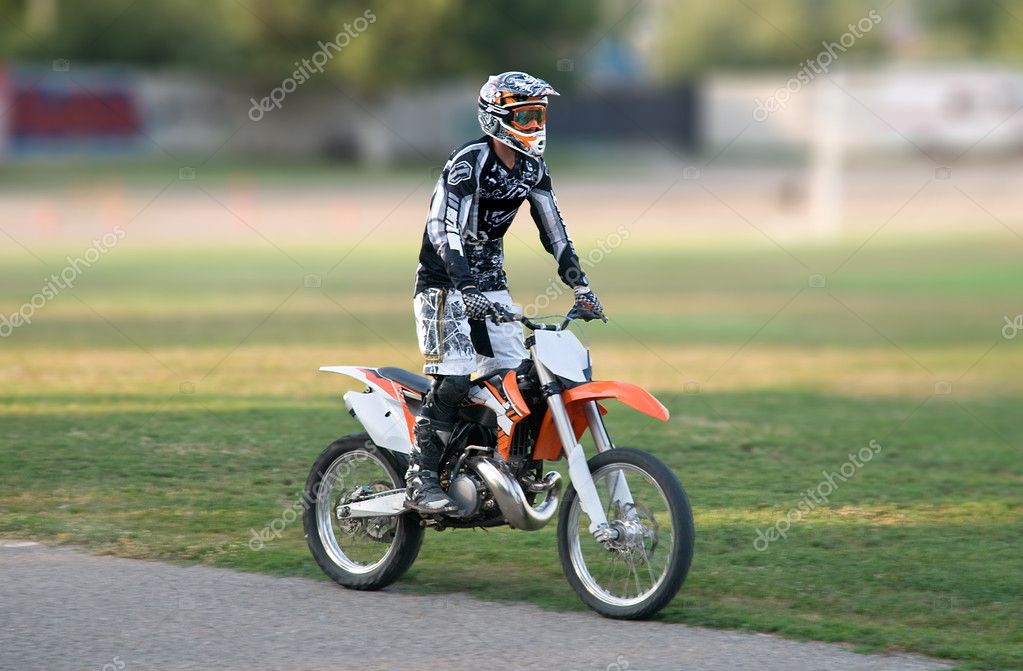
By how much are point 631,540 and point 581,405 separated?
0.63 metres

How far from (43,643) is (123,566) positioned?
4.26ft

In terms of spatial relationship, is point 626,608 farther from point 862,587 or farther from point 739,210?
point 739,210

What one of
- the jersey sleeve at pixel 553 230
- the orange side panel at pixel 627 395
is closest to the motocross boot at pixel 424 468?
the orange side panel at pixel 627 395

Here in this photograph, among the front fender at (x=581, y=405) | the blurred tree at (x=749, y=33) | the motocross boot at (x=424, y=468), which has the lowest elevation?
the motocross boot at (x=424, y=468)

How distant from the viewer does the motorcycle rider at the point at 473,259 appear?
691 centimetres

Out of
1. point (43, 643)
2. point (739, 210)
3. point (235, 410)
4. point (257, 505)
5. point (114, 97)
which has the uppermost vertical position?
point (114, 97)

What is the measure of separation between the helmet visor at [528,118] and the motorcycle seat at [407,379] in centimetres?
132

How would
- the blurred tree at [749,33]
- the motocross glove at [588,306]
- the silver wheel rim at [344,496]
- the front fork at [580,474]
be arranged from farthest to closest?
1. the blurred tree at [749,33]
2. the silver wheel rim at [344,496]
3. the motocross glove at [588,306]
4. the front fork at [580,474]

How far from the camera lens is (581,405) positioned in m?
6.86

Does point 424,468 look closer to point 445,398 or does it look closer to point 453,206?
point 445,398

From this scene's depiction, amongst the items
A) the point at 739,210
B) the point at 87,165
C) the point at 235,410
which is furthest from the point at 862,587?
the point at 87,165

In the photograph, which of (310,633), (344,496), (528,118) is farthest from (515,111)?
(310,633)

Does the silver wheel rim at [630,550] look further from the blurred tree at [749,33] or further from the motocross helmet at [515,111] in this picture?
the blurred tree at [749,33]

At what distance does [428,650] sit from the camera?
616cm
